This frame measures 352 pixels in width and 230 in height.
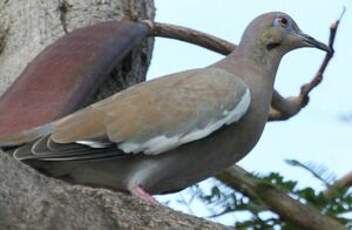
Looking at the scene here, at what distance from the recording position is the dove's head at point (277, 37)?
495cm

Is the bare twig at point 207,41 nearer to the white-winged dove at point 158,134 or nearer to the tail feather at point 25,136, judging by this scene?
the white-winged dove at point 158,134

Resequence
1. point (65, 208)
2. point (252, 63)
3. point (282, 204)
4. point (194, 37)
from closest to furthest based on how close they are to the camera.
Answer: point (65, 208) < point (282, 204) < point (252, 63) < point (194, 37)

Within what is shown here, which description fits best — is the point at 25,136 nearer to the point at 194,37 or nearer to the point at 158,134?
the point at 158,134

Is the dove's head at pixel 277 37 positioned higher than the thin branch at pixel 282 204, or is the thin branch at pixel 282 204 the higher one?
the dove's head at pixel 277 37

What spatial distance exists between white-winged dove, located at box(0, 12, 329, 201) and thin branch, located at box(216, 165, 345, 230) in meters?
0.15

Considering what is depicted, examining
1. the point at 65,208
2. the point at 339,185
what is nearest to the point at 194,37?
the point at 339,185

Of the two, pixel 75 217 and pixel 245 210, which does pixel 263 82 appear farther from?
pixel 75 217

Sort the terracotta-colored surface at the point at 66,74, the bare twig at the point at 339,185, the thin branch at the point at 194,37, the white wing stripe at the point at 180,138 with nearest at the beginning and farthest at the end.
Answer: the white wing stripe at the point at 180,138 < the bare twig at the point at 339,185 < the terracotta-colored surface at the point at 66,74 < the thin branch at the point at 194,37

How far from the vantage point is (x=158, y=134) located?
4.14 metres

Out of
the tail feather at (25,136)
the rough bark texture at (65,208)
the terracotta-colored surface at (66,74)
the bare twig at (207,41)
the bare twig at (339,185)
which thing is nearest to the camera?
the rough bark texture at (65,208)

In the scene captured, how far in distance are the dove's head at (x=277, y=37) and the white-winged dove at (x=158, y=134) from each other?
1.13 ft

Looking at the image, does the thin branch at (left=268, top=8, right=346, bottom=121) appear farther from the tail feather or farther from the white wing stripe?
the tail feather

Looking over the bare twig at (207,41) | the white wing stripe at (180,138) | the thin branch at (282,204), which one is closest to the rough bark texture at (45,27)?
the bare twig at (207,41)

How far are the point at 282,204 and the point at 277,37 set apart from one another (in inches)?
36.2
